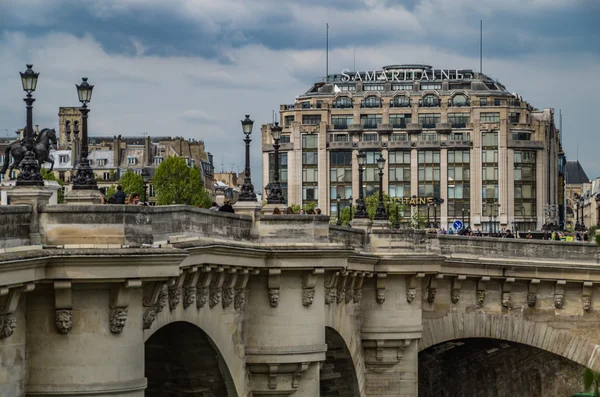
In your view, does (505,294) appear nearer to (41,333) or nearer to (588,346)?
(588,346)

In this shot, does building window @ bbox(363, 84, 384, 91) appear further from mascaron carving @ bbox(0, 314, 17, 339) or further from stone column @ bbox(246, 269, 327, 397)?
mascaron carving @ bbox(0, 314, 17, 339)

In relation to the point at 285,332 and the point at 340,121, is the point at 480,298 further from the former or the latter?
the point at 340,121

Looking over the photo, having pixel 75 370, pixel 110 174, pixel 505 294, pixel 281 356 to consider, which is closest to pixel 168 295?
pixel 75 370

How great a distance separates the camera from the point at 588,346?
2376 inches

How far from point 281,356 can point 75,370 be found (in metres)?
13.7

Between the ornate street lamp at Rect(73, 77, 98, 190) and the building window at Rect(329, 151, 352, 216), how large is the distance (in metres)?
156

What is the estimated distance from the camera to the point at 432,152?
184 metres

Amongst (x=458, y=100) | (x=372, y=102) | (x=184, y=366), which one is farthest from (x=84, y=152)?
(x=458, y=100)

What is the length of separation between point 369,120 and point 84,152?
15962cm

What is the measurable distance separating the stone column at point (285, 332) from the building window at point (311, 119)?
147 m

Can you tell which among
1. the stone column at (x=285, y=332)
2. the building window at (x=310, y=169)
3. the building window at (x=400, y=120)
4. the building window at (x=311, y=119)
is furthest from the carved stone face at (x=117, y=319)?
the building window at (x=311, y=119)

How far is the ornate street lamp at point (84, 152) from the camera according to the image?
30.4 metres

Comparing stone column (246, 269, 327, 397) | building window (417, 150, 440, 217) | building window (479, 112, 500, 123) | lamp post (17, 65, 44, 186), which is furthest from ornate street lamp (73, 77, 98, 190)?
building window (479, 112, 500, 123)

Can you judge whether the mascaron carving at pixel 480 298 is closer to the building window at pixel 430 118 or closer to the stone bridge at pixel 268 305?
the stone bridge at pixel 268 305
